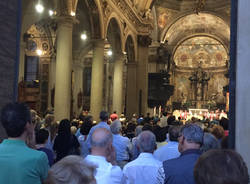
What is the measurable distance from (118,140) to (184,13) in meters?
25.4

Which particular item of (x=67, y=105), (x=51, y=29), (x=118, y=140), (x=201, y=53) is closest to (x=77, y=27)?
(x=51, y=29)

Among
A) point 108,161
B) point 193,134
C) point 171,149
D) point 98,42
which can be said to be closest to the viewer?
point 108,161

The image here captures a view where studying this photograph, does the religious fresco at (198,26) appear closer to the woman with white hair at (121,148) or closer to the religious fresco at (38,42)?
the religious fresco at (38,42)

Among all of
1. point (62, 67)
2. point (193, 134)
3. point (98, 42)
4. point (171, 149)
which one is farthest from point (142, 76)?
point (193, 134)

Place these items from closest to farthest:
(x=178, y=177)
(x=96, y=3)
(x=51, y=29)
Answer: (x=178, y=177)
(x=96, y=3)
(x=51, y=29)

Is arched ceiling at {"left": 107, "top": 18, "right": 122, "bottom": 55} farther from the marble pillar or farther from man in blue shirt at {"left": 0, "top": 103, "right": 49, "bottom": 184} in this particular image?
man in blue shirt at {"left": 0, "top": 103, "right": 49, "bottom": 184}

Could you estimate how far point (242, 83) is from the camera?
11.2 ft

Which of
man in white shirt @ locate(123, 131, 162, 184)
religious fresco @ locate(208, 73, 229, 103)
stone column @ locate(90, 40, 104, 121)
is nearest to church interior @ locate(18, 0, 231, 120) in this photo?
stone column @ locate(90, 40, 104, 121)

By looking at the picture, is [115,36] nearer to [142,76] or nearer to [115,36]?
[115,36]

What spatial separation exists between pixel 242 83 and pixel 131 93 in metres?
14.9

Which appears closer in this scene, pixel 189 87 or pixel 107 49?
pixel 107 49

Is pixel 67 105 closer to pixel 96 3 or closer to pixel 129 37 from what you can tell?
pixel 96 3

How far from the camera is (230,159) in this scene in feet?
4.30

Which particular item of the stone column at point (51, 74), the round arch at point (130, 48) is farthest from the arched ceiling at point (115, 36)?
the stone column at point (51, 74)
